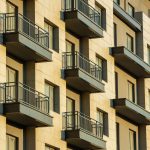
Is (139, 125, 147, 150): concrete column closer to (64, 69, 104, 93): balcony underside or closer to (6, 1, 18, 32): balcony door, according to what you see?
(64, 69, 104, 93): balcony underside

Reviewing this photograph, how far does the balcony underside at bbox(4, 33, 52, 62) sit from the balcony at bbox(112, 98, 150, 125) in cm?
1018

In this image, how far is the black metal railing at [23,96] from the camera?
4472 cm

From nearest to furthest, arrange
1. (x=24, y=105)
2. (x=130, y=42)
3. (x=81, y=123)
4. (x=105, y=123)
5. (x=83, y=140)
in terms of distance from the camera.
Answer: (x=24, y=105)
(x=83, y=140)
(x=81, y=123)
(x=105, y=123)
(x=130, y=42)

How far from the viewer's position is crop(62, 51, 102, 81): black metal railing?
169 ft

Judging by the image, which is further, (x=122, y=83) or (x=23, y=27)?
(x=122, y=83)

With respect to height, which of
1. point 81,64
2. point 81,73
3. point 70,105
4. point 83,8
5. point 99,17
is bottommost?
point 70,105

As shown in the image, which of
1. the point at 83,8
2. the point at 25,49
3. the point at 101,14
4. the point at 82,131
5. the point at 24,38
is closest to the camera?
the point at 24,38

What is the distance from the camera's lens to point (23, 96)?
46.4 metres

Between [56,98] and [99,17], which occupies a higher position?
[99,17]

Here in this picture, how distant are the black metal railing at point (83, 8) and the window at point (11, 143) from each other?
29.4ft

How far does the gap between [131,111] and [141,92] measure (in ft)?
14.0

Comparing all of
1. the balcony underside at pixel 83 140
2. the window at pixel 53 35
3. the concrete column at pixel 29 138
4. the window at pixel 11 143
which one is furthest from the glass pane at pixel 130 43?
Result: the window at pixel 11 143

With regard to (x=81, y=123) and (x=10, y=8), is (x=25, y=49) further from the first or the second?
(x=81, y=123)

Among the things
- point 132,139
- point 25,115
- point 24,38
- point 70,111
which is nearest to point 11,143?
point 25,115
